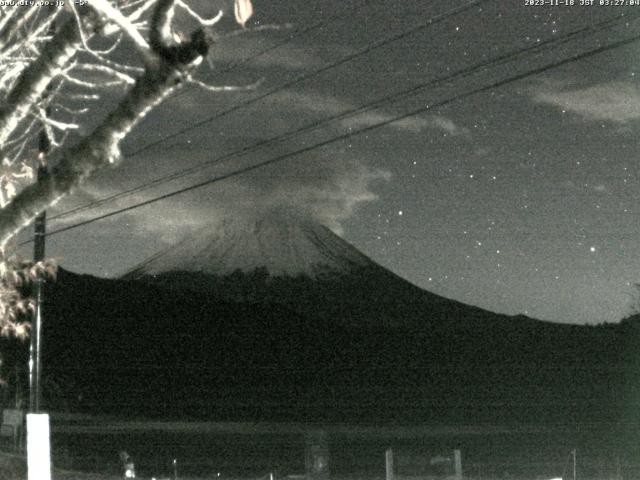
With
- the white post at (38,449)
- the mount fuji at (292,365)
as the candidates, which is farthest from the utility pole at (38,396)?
the mount fuji at (292,365)

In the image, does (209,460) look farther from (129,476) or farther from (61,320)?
(61,320)

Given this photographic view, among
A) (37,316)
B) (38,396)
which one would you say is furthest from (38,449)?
(37,316)

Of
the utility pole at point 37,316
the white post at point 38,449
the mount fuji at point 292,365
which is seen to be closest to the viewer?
the white post at point 38,449

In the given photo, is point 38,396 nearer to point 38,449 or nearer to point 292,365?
point 38,449

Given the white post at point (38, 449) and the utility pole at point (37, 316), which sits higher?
the utility pole at point (37, 316)

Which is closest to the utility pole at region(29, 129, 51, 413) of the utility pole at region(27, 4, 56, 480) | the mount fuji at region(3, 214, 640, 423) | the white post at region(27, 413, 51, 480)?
the utility pole at region(27, 4, 56, 480)

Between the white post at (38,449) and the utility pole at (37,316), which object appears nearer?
the white post at (38,449)

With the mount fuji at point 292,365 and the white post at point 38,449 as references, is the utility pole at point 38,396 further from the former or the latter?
the mount fuji at point 292,365

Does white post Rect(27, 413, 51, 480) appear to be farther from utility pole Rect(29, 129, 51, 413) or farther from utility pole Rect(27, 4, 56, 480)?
utility pole Rect(29, 129, 51, 413)
